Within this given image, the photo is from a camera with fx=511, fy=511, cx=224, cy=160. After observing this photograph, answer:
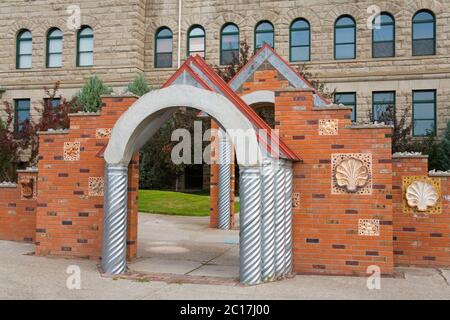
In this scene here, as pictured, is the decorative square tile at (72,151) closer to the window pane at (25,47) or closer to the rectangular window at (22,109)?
the rectangular window at (22,109)

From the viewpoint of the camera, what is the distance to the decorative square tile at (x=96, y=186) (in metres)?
9.88

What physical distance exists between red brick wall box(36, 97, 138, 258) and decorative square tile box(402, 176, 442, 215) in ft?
17.2

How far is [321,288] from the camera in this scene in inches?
303

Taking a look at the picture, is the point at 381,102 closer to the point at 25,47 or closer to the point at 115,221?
the point at 115,221

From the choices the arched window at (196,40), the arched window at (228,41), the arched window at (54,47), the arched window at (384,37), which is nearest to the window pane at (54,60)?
the arched window at (54,47)

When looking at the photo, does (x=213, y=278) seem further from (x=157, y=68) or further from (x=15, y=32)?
(x=15, y=32)

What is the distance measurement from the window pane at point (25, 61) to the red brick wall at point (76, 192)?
2048 centimetres

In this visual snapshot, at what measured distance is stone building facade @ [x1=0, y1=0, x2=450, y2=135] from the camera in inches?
953

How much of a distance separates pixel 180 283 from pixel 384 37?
67.1 feet

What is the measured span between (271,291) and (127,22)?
71.9 ft

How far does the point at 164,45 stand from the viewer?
2753 cm

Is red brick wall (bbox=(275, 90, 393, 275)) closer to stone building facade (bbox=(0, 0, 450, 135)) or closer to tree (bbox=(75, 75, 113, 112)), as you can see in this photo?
stone building facade (bbox=(0, 0, 450, 135))

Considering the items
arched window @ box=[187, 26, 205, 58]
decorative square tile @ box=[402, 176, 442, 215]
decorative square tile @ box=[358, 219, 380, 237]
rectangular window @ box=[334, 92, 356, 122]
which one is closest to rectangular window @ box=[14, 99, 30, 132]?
arched window @ box=[187, 26, 205, 58]
